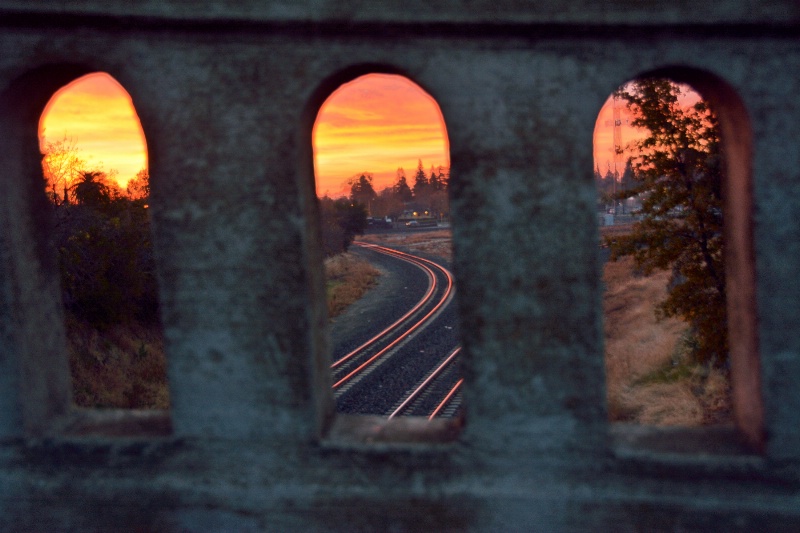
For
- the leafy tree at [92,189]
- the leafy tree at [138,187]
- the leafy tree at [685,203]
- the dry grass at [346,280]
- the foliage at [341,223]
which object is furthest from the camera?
the foliage at [341,223]

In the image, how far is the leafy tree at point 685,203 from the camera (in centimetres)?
921

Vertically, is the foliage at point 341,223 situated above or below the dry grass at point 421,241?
above

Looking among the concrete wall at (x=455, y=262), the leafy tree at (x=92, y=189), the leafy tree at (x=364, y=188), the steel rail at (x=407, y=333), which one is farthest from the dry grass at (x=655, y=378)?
the leafy tree at (x=364, y=188)

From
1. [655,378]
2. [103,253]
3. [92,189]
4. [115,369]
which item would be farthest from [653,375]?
[92,189]

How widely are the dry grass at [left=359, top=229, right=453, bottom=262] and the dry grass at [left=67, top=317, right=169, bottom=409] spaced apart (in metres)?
19.0

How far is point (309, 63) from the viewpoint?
142 inches

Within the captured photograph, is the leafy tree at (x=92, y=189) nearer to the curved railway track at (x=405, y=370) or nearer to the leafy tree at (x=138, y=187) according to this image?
the leafy tree at (x=138, y=187)

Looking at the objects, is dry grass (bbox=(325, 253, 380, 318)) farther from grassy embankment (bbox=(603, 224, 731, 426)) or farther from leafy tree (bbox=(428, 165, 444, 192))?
leafy tree (bbox=(428, 165, 444, 192))

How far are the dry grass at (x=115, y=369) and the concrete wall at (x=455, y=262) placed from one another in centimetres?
771

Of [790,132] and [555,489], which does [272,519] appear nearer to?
[555,489]

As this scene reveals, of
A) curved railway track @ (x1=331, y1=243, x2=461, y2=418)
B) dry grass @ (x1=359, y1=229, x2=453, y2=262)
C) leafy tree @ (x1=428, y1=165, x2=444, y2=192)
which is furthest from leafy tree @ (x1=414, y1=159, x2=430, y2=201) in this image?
curved railway track @ (x1=331, y1=243, x2=461, y2=418)

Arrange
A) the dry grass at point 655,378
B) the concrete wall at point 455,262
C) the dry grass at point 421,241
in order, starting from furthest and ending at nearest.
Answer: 1. the dry grass at point 421,241
2. the dry grass at point 655,378
3. the concrete wall at point 455,262

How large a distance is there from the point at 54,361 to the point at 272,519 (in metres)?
1.88

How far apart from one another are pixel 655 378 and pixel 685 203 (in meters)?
4.16
